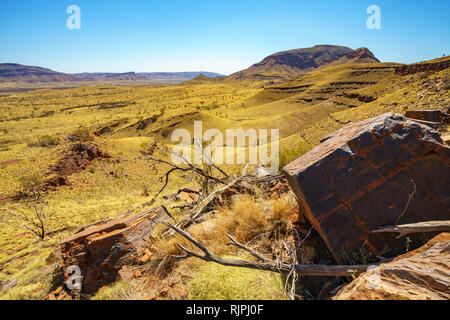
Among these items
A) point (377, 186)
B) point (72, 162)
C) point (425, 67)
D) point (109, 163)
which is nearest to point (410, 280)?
point (377, 186)

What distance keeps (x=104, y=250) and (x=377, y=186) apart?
4.26m

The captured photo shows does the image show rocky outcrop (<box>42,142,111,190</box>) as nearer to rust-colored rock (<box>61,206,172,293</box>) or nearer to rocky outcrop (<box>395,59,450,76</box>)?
rust-colored rock (<box>61,206,172,293</box>)

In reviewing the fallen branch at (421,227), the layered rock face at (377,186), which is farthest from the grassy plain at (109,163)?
the fallen branch at (421,227)

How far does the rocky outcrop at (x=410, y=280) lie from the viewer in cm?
167

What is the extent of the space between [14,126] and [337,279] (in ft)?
147

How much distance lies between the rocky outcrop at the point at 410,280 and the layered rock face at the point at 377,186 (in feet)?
1.31

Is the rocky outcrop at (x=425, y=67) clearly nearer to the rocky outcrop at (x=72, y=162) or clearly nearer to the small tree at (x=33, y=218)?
the small tree at (x=33, y=218)

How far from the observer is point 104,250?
150 inches

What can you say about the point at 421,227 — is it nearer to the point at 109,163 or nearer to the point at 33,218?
the point at 33,218

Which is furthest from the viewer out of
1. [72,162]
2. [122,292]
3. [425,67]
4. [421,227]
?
[425,67]

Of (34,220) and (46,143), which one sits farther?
(46,143)

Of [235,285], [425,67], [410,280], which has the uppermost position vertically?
[425,67]
